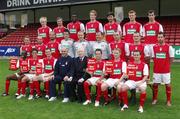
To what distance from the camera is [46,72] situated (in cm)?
956

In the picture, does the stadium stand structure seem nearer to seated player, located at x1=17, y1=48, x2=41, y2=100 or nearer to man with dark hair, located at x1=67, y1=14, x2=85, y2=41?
man with dark hair, located at x1=67, y1=14, x2=85, y2=41

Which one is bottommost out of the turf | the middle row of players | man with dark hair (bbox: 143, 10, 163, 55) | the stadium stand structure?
the turf

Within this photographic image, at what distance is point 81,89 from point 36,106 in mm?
1184

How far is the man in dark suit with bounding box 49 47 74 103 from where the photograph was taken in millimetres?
8938

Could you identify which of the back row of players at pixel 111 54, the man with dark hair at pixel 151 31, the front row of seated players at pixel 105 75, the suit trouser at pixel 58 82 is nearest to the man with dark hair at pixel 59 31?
the back row of players at pixel 111 54

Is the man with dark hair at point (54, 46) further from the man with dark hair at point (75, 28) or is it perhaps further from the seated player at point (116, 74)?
the seated player at point (116, 74)

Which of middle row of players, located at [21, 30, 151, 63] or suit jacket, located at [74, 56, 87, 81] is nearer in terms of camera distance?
middle row of players, located at [21, 30, 151, 63]

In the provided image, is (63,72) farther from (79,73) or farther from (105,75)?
(105,75)

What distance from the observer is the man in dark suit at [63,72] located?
894 centimetres

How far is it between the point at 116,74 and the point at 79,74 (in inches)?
42.6

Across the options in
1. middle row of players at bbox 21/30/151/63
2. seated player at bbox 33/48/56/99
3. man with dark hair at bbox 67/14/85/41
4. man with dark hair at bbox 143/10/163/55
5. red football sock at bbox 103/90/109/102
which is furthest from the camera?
man with dark hair at bbox 67/14/85/41

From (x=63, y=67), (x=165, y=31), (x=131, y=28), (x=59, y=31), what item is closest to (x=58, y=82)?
(x=63, y=67)

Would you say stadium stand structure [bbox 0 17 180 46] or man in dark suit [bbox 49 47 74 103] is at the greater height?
stadium stand structure [bbox 0 17 180 46]

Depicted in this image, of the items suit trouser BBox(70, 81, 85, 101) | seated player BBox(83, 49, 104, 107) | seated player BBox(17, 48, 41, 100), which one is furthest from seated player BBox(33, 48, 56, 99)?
seated player BBox(83, 49, 104, 107)
